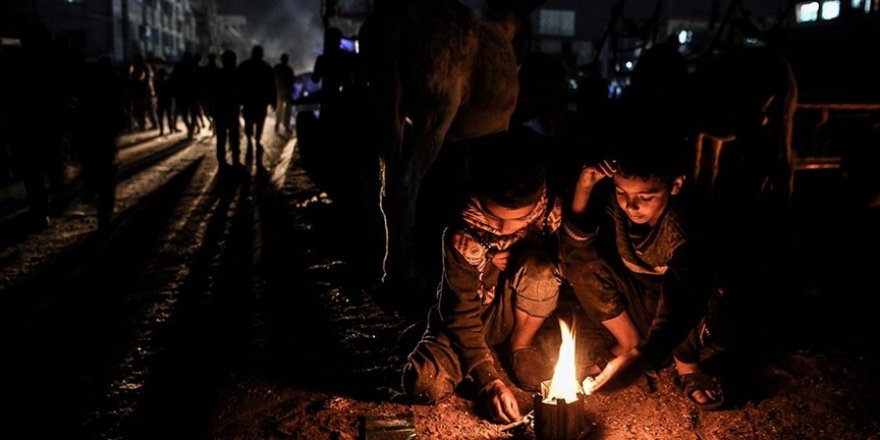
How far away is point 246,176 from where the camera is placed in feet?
29.9

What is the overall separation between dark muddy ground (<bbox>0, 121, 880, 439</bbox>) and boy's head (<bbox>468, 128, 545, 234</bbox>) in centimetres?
89

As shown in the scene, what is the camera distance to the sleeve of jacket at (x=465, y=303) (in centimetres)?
261

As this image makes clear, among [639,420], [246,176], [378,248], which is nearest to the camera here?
[639,420]

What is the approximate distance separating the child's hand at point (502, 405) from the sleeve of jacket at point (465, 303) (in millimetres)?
100

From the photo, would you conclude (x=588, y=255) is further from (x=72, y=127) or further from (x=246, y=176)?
(x=246, y=176)

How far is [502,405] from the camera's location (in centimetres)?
249

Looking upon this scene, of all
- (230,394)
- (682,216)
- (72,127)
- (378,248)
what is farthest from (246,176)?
(682,216)

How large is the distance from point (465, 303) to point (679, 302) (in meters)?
0.94

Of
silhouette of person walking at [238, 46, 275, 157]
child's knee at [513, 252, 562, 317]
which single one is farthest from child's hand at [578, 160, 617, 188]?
silhouette of person walking at [238, 46, 275, 157]

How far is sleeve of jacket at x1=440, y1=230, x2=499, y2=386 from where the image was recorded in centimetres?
261

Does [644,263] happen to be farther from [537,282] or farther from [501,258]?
[501,258]

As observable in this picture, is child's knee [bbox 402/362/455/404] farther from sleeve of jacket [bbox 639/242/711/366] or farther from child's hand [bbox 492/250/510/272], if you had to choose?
sleeve of jacket [bbox 639/242/711/366]


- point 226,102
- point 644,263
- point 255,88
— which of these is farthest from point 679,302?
point 255,88

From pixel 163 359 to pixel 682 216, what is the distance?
108 inches
